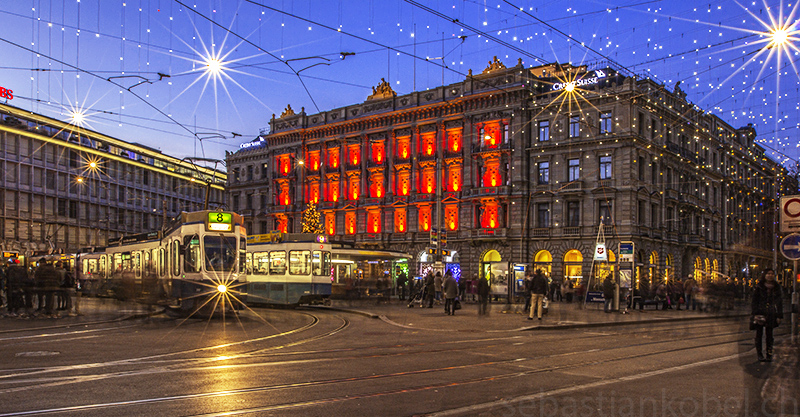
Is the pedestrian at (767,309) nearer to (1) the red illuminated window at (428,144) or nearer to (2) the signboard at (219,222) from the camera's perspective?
(2) the signboard at (219,222)

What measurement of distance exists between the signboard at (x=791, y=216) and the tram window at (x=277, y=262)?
1897 cm

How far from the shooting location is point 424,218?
186ft

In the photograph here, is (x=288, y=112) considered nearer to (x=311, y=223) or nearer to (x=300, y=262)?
(x=311, y=223)

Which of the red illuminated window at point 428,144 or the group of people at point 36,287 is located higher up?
the red illuminated window at point 428,144

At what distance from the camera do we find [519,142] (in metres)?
52.5

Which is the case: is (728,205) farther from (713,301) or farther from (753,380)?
(753,380)

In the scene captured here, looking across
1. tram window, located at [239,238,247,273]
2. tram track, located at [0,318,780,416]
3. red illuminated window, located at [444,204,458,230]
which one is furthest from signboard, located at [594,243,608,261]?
red illuminated window, located at [444,204,458,230]

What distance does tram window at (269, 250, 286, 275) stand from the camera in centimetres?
2820

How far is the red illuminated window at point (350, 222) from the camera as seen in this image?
62031 mm

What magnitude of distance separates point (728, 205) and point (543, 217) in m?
26.0

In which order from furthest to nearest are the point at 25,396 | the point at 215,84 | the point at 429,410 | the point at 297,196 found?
1. the point at 297,196
2. the point at 215,84
3. the point at 25,396
4. the point at 429,410

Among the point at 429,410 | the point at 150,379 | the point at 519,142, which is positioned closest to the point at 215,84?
the point at 150,379

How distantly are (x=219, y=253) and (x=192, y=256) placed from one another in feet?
2.57

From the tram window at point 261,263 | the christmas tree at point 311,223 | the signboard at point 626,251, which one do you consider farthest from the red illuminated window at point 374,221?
the signboard at point 626,251
